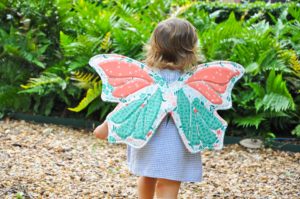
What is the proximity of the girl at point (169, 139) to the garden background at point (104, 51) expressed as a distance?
2433 millimetres

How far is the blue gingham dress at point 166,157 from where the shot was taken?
119 inches

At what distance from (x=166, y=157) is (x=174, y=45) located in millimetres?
572

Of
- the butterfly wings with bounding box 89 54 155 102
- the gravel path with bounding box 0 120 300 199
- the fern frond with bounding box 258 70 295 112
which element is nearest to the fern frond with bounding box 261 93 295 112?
the fern frond with bounding box 258 70 295 112

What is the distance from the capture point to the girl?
3.03 m

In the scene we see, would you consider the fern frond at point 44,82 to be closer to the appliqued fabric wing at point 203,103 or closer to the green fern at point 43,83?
the green fern at point 43,83

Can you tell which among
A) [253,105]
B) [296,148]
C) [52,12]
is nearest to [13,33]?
[52,12]

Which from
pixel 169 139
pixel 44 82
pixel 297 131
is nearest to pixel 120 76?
pixel 169 139

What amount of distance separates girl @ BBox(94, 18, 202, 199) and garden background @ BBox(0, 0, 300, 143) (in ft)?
7.98

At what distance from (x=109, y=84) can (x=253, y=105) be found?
113 inches

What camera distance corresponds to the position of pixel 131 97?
3064 mm

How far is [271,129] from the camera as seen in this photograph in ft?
19.4

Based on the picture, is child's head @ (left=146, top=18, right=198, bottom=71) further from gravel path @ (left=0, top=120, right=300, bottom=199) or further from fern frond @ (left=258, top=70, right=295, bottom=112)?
fern frond @ (left=258, top=70, right=295, bottom=112)

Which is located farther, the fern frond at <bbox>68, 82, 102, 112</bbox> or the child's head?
the fern frond at <bbox>68, 82, 102, 112</bbox>

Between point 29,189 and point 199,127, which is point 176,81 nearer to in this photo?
point 199,127
